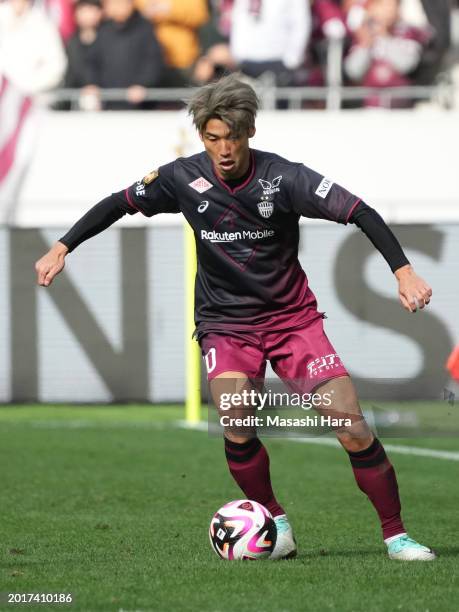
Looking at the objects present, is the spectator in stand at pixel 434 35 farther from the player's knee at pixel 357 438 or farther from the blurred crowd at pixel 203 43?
the player's knee at pixel 357 438

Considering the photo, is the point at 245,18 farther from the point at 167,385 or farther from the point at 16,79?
the point at 167,385

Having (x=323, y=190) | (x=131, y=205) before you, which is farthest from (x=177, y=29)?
(x=323, y=190)

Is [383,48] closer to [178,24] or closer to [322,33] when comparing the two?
[322,33]

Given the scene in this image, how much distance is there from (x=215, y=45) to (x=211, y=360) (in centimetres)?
1119

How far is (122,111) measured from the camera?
17.3m

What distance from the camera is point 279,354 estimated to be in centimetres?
667

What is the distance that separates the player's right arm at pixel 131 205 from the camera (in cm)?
680

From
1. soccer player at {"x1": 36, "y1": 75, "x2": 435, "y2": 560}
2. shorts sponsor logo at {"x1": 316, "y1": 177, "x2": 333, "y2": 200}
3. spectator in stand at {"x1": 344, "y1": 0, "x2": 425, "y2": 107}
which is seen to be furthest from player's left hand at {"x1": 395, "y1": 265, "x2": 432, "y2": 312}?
spectator in stand at {"x1": 344, "y1": 0, "x2": 425, "y2": 107}

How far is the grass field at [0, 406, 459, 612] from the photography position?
5.67 m

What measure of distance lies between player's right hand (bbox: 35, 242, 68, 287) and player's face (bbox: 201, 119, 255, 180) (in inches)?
34.4

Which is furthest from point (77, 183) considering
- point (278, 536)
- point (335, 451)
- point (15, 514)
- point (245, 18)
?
point (278, 536)

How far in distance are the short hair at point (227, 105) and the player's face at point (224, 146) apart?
0.03 m

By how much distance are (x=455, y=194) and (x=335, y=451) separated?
5875 millimetres

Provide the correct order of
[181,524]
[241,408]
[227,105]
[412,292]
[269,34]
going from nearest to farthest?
[412,292]
[227,105]
[241,408]
[181,524]
[269,34]
